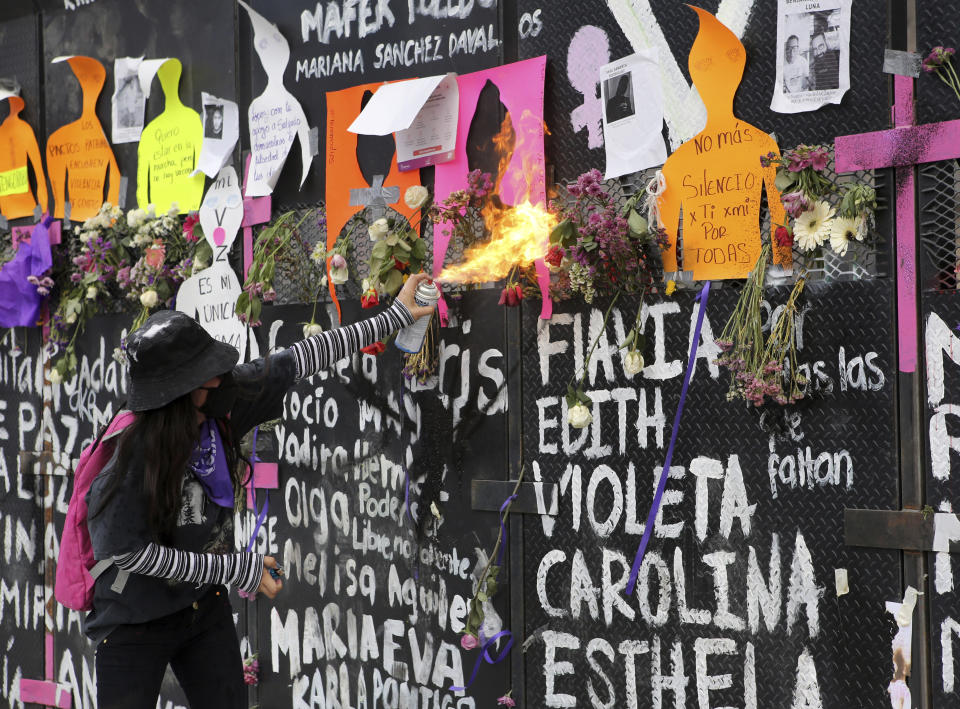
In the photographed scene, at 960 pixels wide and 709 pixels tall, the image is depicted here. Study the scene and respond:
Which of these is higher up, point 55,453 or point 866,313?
point 866,313

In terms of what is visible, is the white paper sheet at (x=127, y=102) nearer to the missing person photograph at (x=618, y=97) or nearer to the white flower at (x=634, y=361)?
the missing person photograph at (x=618, y=97)

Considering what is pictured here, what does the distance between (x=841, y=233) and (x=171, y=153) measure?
336 centimetres

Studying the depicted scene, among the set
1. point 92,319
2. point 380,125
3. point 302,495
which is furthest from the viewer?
point 92,319

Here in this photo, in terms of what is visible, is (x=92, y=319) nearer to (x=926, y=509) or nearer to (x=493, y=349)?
(x=493, y=349)

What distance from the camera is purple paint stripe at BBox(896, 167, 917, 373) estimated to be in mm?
3234

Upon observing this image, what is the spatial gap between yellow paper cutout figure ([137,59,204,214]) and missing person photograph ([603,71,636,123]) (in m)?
2.20

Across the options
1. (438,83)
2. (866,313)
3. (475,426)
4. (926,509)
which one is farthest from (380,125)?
(926,509)

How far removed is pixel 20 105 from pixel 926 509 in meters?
5.15

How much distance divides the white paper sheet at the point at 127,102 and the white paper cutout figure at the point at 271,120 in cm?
81

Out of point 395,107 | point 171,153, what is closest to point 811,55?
point 395,107

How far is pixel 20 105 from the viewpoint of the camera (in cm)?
588

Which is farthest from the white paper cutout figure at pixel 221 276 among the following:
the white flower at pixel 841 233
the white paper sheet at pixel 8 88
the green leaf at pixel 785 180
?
the white flower at pixel 841 233

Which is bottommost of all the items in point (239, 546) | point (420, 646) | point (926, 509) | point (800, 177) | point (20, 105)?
point (420, 646)

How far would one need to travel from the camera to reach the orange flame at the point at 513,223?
3.99 meters
